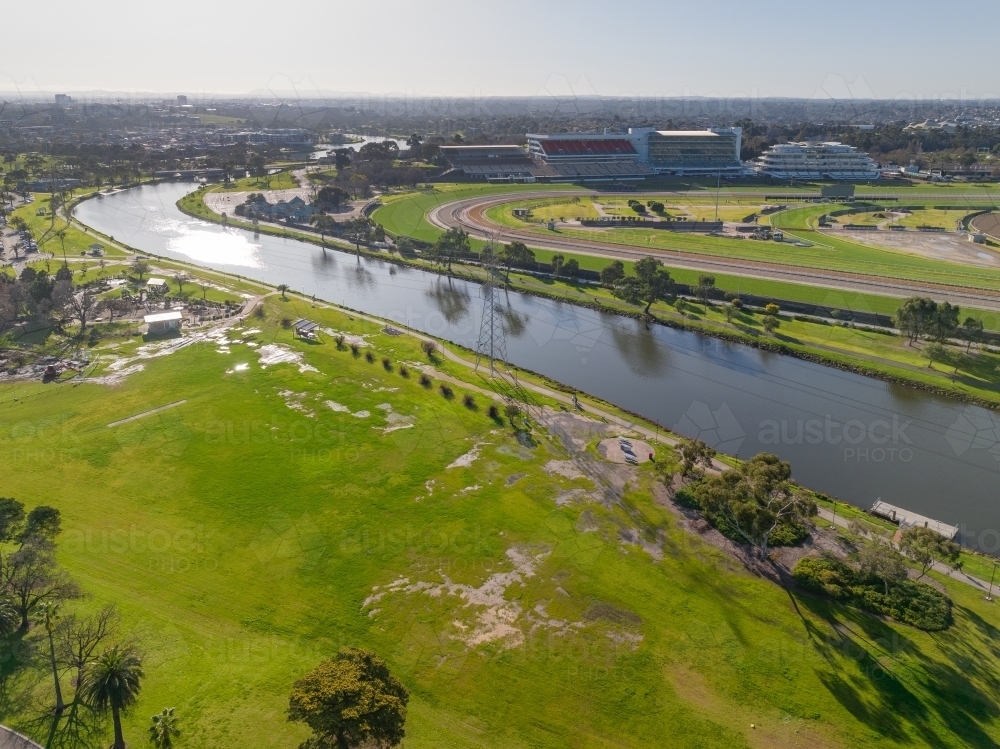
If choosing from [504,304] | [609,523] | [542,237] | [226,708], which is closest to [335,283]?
[504,304]

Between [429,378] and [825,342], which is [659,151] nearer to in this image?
[825,342]

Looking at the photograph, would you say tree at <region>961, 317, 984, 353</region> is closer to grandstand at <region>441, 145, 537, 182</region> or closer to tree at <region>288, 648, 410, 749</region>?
tree at <region>288, 648, 410, 749</region>

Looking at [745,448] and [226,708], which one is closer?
[226,708]

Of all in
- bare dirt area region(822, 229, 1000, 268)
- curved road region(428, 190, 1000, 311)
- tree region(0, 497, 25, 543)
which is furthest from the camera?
bare dirt area region(822, 229, 1000, 268)

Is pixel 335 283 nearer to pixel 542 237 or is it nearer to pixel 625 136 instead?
pixel 542 237

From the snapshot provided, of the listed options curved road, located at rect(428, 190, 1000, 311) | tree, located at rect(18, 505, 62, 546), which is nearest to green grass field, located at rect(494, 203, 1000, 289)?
curved road, located at rect(428, 190, 1000, 311)

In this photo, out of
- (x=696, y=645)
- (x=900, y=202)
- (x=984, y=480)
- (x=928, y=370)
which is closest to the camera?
(x=696, y=645)
